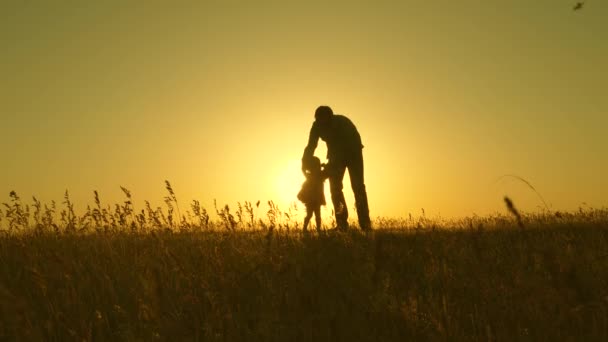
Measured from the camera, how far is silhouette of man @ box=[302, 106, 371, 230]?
415 inches

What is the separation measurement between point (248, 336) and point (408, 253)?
2.12 m

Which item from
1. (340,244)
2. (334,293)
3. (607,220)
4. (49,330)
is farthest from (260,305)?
(607,220)

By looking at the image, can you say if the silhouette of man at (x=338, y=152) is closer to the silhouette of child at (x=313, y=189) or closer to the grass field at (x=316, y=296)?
the silhouette of child at (x=313, y=189)

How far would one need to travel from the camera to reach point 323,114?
414 inches

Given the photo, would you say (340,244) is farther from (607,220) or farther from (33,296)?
(607,220)

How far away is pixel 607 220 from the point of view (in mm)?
8523

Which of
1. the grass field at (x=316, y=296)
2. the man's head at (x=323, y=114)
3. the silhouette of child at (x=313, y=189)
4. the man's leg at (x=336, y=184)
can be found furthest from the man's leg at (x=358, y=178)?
the grass field at (x=316, y=296)

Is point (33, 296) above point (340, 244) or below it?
below

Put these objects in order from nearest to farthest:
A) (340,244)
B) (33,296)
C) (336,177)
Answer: (33,296) → (340,244) → (336,177)

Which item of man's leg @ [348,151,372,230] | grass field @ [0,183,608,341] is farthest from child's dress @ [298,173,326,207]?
grass field @ [0,183,608,341]

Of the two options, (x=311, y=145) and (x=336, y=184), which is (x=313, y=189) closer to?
(x=336, y=184)

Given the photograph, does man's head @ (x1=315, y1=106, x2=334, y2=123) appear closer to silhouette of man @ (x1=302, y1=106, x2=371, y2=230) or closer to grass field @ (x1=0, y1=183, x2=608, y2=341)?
silhouette of man @ (x1=302, y1=106, x2=371, y2=230)

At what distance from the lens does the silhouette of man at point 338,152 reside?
10.5 m

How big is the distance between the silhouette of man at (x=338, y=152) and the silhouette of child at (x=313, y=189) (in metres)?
0.11
